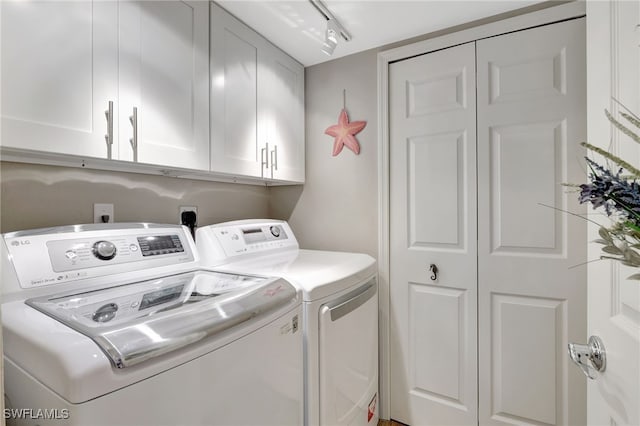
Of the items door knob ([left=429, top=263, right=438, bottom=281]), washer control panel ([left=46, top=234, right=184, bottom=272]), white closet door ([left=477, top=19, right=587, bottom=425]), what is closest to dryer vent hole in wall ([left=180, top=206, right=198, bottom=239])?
washer control panel ([left=46, top=234, right=184, bottom=272])

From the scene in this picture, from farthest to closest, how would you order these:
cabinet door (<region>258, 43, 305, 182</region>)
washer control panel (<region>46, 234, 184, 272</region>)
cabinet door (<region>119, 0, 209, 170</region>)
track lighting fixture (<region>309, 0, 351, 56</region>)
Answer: cabinet door (<region>258, 43, 305, 182</region>) < track lighting fixture (<region>309, 0, 351, 56</region>) < cabinet door (<region>119, 0, 209, 170</region>) < washer control panel (<region>46, 234, 184, 272</region>)

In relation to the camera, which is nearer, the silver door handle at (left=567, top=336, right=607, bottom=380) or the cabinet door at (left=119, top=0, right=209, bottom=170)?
the silver door handle at (left=567, top=336, right=607, bottom=380)

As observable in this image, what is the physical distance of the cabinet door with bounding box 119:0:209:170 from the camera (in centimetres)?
114

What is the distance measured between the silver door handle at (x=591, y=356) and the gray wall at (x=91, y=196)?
1692 millimetres

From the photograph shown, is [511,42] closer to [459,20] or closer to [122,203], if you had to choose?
[459,20]

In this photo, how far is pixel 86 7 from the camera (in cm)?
102

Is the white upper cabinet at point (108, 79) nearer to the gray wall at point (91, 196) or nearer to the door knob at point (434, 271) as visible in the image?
the gray wall at point (91, 196)

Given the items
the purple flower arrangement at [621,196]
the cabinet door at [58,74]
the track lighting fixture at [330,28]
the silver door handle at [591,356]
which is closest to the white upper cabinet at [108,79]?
the cabinet door at [58,74]

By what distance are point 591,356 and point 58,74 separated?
65.6 inches

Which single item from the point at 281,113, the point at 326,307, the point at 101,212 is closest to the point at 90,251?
the point at 101,212

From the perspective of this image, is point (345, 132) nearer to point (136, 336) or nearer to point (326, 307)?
point (326, 307)

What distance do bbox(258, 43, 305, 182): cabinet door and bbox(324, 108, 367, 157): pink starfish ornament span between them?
9.4 inches

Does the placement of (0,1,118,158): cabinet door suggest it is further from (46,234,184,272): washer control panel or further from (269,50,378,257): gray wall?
(269,50,378,257): gray wall

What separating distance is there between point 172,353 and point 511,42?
79.0 inches
